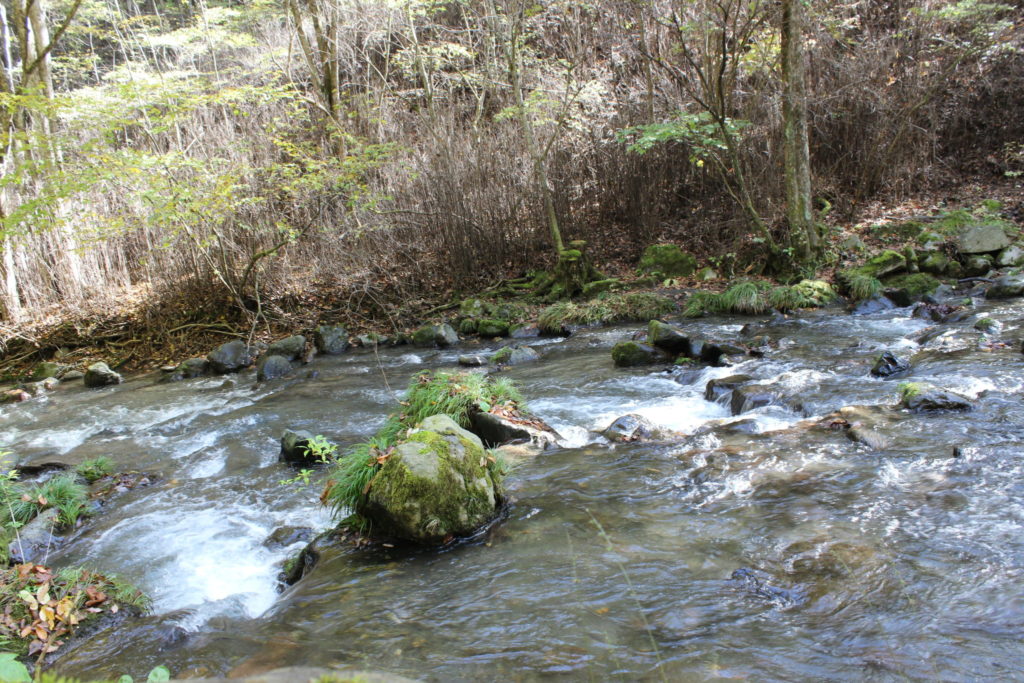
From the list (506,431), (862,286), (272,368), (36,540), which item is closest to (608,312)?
(862,286)

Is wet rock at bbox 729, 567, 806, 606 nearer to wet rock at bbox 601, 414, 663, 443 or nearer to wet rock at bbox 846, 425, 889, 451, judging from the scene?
wet rock at bbox 846, 425, 889, 451

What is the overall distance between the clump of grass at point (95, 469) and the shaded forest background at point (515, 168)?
503 centimetres

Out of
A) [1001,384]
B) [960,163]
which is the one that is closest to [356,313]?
[1001,384]

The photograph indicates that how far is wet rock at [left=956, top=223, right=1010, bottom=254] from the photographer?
9.83 meters

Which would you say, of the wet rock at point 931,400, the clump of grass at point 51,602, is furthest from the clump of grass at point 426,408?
the wet rock at point 931,400

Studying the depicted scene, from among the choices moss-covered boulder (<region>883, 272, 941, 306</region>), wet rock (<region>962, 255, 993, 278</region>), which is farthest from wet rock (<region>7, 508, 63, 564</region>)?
wet rock (<region>962, 255, 993, 278</region>)

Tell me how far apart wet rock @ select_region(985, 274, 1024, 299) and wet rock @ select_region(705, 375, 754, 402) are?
4781 mm

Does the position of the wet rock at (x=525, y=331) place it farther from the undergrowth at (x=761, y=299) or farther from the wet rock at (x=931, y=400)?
the wet rock at (x=931, y=400)

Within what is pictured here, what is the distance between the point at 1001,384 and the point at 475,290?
8663 millimetres

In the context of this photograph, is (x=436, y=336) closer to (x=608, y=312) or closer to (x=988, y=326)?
(x=608, y=312)

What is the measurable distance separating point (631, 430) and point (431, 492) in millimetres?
2228

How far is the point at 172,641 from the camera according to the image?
301 centimetres

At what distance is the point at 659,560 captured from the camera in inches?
123

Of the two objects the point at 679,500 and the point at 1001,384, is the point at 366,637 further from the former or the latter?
the point at 1001,384
